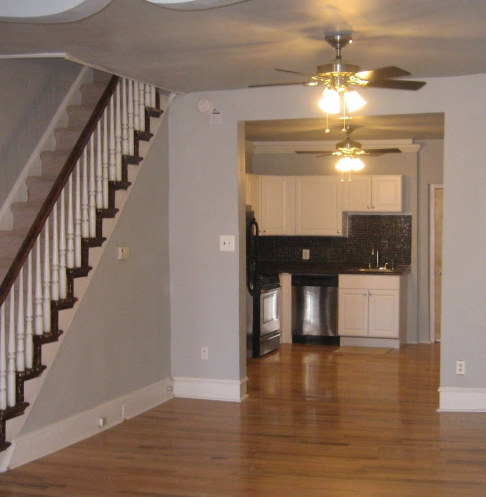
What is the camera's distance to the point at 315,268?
957 centimetres

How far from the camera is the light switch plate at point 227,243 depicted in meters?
6.42

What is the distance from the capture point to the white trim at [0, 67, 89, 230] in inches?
222

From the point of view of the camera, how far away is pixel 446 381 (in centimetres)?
597

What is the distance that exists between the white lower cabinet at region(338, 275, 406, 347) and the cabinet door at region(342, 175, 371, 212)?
0.94 meters

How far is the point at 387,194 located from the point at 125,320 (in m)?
4.67

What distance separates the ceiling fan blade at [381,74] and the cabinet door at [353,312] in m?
5.14

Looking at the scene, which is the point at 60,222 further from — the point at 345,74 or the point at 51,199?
the point at 345,74

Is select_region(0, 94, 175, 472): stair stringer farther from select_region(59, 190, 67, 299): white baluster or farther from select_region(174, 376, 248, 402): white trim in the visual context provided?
select_region(174, 376, 248, 402): white trim

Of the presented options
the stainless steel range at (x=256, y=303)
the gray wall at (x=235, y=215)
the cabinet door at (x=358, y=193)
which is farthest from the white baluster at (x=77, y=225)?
the cabinet door at (x=358, y=193)

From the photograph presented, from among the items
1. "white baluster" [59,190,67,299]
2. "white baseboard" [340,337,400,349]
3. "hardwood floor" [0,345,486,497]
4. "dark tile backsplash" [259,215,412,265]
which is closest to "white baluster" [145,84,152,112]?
"white baluster" [59,190,67,299]

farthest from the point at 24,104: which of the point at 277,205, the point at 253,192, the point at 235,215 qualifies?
the point at 277,205

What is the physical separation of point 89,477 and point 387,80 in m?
2.99

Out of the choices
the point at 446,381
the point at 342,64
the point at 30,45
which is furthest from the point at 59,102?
the point at 446,381

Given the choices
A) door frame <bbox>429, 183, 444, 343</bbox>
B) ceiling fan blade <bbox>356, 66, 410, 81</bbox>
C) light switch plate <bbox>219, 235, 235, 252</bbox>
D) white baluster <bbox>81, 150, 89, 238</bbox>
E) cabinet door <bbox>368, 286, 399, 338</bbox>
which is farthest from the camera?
door frame <bbox>429, 183, 444, 343</bbox>
